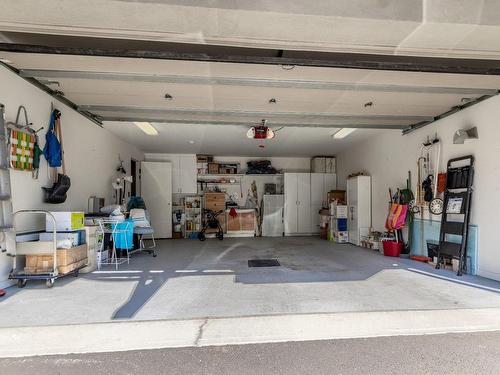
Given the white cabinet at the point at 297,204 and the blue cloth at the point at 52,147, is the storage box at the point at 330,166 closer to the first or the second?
the white cabinet at the point at 297,204

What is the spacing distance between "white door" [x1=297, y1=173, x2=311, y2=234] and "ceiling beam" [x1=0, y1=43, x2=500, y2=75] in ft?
20.4

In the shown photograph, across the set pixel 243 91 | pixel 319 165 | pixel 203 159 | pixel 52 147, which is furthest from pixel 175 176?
pixel 243 91

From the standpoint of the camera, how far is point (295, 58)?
123 inches

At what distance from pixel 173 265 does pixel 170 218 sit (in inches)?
161

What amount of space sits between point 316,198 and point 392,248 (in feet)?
12.7

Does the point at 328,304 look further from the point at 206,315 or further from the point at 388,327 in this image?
the point at 206,315

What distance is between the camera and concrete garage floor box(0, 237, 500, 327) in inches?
113

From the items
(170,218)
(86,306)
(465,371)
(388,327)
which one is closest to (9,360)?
(86,306)

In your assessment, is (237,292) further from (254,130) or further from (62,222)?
(254,130)

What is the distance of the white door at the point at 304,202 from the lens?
945 centimetres

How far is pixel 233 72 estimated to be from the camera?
3.53m

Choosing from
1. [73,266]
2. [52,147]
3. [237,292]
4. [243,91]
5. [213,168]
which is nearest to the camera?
[237,292]

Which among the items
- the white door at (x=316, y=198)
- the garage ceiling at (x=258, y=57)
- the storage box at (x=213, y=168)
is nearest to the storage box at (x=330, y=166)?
the white door at (x=316, y=198)

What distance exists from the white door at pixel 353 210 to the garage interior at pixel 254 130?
0.21ft
